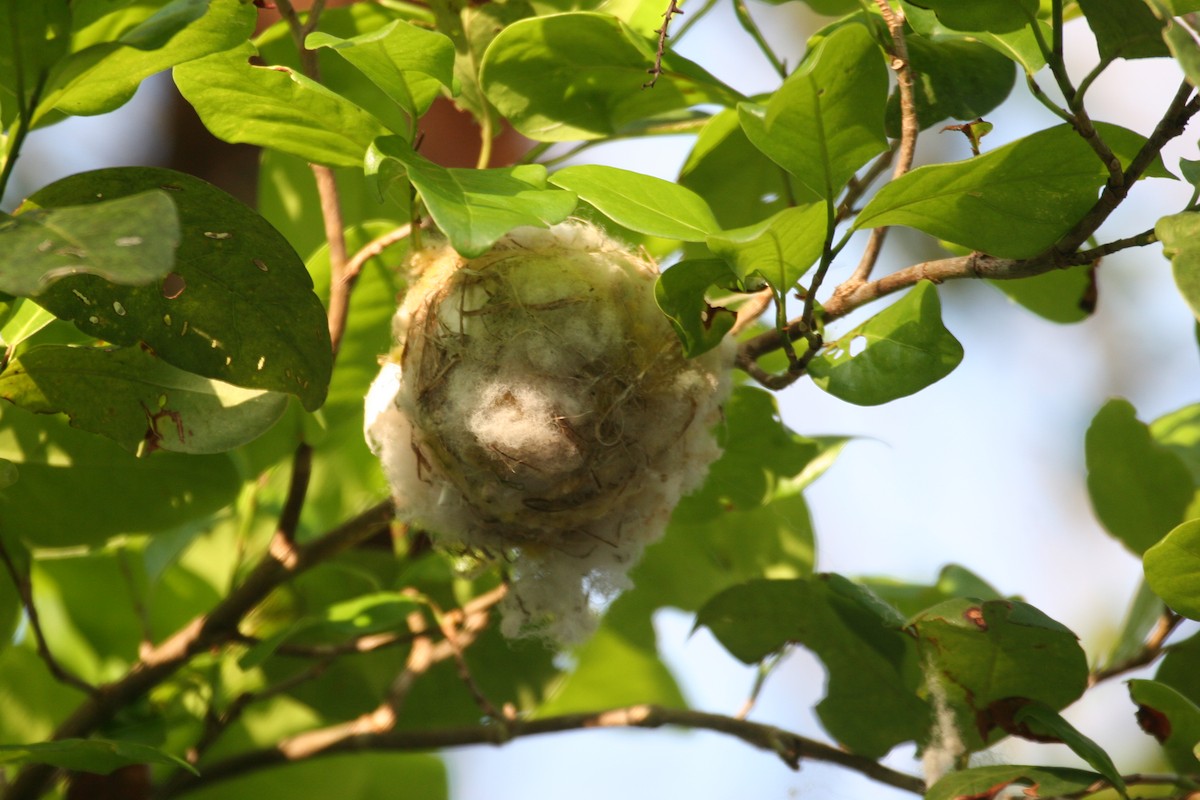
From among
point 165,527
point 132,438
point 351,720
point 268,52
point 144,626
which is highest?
point 268,52

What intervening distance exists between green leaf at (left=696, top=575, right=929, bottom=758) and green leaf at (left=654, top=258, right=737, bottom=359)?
0.23 meters

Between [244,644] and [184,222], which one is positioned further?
[244,644]

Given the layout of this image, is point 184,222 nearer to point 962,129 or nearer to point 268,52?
point 268,52

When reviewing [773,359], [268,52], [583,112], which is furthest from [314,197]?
[773,359]

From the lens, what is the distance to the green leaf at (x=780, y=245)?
550mm

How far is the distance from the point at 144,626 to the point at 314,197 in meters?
0.37

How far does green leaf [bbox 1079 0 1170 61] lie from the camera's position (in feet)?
1.78

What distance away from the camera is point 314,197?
0.93 m

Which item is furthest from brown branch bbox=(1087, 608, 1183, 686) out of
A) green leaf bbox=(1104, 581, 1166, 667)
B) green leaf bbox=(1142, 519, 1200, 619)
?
green leaf bbox=(1142, 519, 1200, 619)

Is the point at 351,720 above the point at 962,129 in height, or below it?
below

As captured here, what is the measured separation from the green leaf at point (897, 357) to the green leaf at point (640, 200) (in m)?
0.10

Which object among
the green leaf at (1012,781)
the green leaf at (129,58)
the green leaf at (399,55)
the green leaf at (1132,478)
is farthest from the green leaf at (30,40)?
the green leaf at (1132,478)

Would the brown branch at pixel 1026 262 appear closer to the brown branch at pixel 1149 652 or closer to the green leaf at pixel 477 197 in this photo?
the green leaf at pixel 477 197

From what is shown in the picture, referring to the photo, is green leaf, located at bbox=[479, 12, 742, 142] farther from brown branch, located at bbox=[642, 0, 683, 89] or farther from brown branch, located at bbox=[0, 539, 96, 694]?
brown branch, located at bbox=[0, 539, 96, 694]
